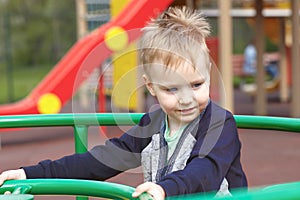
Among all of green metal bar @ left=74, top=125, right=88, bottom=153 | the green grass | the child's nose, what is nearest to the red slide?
green metal bar @ left=74, top=125, right=88, bottom=153

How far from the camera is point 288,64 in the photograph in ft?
34.8

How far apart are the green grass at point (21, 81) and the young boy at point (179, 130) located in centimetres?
1066

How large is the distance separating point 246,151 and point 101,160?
431cm

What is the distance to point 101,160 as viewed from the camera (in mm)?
1537

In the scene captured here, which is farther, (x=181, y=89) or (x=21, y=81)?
(x=21, y=81)

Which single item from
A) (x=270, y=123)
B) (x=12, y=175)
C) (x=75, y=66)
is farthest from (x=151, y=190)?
(x=75, y=66)

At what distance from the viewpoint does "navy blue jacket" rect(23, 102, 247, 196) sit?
1.23 m

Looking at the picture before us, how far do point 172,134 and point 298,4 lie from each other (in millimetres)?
5667

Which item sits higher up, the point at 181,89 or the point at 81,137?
the point at 181,89

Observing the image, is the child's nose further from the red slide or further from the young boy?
the red slide

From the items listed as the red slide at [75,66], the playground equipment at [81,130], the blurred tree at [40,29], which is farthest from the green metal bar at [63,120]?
the blurred tree at [40,29]

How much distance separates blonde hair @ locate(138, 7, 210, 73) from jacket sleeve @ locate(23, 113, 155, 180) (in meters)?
0.25

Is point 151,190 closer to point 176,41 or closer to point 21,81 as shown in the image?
point 176,41

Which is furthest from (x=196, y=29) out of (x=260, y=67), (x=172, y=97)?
(x=260, y=67)
